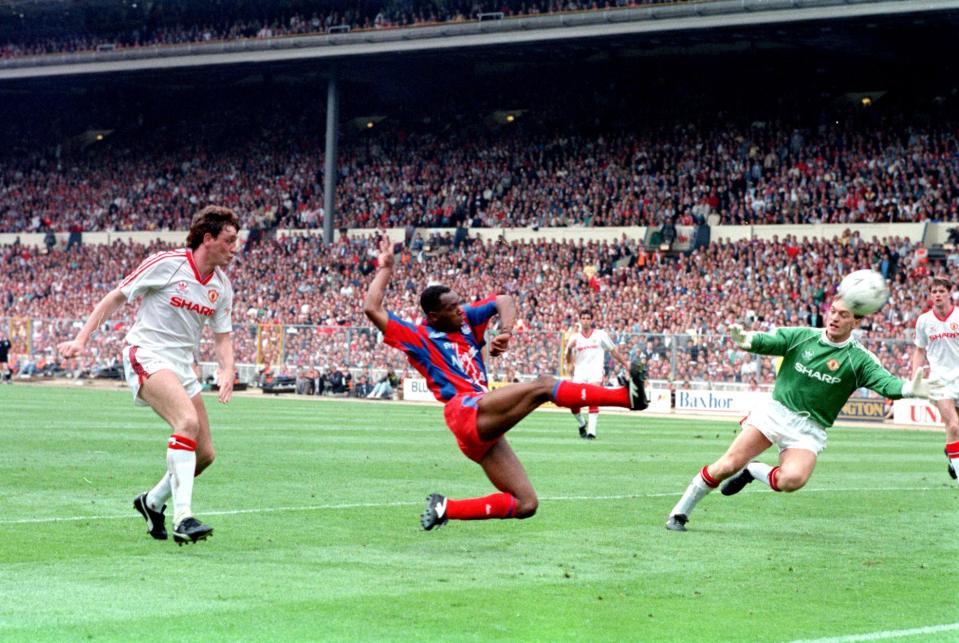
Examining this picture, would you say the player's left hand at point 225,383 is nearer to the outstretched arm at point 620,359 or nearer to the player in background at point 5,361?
the outstretched arm at point 620,359

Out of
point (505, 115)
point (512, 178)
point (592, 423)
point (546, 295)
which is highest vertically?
point (505, 115)

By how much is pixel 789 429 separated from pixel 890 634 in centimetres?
407

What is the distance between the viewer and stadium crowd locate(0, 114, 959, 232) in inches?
1815

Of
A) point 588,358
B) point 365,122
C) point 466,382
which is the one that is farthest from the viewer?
point 365,122

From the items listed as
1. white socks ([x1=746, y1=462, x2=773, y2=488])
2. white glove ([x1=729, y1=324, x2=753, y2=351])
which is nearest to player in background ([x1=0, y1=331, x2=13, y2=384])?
white socks ([x1=746, y1=462, x2=773, y2=488])

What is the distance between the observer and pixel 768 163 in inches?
1924

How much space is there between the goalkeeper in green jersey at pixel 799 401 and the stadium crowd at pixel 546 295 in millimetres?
23991

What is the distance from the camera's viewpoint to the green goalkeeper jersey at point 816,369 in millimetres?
10672

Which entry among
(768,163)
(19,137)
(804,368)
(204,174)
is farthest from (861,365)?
(19,137)

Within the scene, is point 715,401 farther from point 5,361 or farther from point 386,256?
point 386,256

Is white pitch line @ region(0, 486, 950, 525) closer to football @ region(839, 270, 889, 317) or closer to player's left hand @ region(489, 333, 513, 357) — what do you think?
player's left hand @ region(489, 333, 513, 357)

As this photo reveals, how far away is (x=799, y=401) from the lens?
431 inches

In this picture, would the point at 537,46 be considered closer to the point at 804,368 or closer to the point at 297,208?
the point at 297,208

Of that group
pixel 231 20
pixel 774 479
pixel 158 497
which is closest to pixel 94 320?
pixel 158 497
